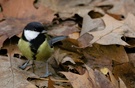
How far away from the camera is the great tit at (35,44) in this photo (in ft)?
9.68

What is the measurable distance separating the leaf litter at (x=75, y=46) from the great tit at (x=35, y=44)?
0.12m

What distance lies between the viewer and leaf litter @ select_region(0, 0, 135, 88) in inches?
104

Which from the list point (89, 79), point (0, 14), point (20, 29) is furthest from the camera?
point (0, 14)

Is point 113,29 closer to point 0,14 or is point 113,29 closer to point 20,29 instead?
point 20,29

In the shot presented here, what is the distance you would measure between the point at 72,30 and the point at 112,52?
0.61 m

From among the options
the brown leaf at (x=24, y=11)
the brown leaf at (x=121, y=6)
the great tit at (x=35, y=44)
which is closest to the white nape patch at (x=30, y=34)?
the great tit at (x=35, y=44)

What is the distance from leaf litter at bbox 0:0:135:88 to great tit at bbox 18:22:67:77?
0.38ft

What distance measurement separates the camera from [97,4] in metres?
4.34

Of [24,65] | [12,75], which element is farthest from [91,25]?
[12,75]

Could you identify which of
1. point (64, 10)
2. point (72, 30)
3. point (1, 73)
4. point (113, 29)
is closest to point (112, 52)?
point (113, 29)

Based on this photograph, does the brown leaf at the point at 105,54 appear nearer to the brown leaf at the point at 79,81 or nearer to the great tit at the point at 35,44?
the great tit at the point at 35,44

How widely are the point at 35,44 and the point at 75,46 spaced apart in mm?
387

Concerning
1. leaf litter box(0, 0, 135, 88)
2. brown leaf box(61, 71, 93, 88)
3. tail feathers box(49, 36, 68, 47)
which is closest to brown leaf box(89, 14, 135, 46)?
leaf litter box(0, 0, 135, 88)

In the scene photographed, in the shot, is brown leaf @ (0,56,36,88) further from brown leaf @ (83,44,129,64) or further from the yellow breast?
brown leaf @ (83,44,129,64)
